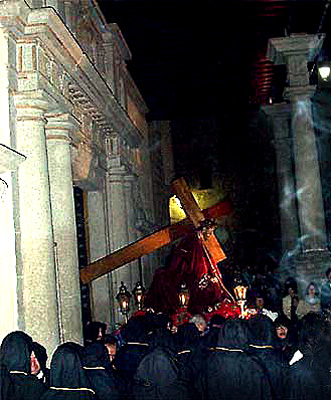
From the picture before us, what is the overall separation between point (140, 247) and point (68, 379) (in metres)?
5.71

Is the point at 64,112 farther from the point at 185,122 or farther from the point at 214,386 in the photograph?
the point at 185,122

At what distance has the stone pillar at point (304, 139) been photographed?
15.5 meters

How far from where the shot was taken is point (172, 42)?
1612cm

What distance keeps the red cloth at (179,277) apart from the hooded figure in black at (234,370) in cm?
580

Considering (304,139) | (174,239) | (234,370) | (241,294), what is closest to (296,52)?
(304,139)

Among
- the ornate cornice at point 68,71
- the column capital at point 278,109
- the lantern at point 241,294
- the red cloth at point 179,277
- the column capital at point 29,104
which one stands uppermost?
the column capital at point 278,109

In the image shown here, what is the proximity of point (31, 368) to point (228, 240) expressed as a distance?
20.2 meters

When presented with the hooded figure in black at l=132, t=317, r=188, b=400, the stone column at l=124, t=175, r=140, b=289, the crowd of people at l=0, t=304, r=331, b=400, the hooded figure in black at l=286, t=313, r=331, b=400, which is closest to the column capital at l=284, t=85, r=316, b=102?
the stone column at l=124, t=175, r=140, b=289

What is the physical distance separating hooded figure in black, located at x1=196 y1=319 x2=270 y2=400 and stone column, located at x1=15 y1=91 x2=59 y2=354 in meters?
2.71

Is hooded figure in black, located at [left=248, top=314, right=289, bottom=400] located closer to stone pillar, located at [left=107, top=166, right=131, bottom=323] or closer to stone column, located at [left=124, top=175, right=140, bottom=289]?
stone pillar, located at [left=107, top=166, right=131, bottom=323]

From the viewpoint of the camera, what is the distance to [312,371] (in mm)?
6234

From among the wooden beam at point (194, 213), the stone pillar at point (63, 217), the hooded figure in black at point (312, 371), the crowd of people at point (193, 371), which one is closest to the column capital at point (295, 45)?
the wooden beam at point (194, 213)

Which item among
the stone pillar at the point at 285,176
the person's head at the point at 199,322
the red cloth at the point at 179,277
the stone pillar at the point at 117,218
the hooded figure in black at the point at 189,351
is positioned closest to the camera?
the hooded figure in black at the point at 189,351

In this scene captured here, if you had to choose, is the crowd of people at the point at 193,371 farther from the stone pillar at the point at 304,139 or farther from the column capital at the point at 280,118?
the column capital at the point at 280,118
